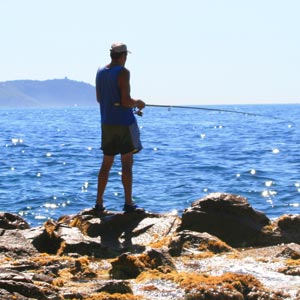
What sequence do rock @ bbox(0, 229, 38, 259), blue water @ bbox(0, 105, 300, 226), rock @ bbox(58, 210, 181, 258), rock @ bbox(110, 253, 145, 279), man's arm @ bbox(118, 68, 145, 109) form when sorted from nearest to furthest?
rock @ bbox(110, 253, 145, 279) → rock @ bbox(0, 229, 38, 259) → rock @ bbox(58, 210, 181, 258) → man's arm @ bbox(118, 68, 145, 109) → blue water @ bbox(0, 105, 300, 226)

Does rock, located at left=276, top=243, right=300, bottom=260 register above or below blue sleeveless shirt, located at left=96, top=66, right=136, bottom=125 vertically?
below

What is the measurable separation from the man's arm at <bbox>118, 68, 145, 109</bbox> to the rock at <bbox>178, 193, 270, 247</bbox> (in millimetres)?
1488

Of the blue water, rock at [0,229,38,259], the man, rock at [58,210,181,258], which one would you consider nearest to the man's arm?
the man

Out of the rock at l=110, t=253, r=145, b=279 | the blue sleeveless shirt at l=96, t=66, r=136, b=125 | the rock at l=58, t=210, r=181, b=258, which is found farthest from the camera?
the blue sleeveless shirt at l=96, t=66, r=136, b=125

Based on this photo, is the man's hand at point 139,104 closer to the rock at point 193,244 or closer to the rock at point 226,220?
the rock at point 226,220

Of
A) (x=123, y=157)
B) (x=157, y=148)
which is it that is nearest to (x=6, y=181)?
(x=123, y=157)

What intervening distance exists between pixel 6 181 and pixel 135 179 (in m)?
3.47

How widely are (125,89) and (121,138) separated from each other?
2.17ft

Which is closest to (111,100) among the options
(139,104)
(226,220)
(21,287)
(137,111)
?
(139,104)

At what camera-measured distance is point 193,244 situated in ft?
26.9

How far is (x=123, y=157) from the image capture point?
9.38 metres

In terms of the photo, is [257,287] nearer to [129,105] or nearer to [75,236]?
[75,236]

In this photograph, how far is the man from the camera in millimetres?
8984

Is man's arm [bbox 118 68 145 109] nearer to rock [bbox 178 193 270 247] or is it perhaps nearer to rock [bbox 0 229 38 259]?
rock [bbox 178 193 270 247]
